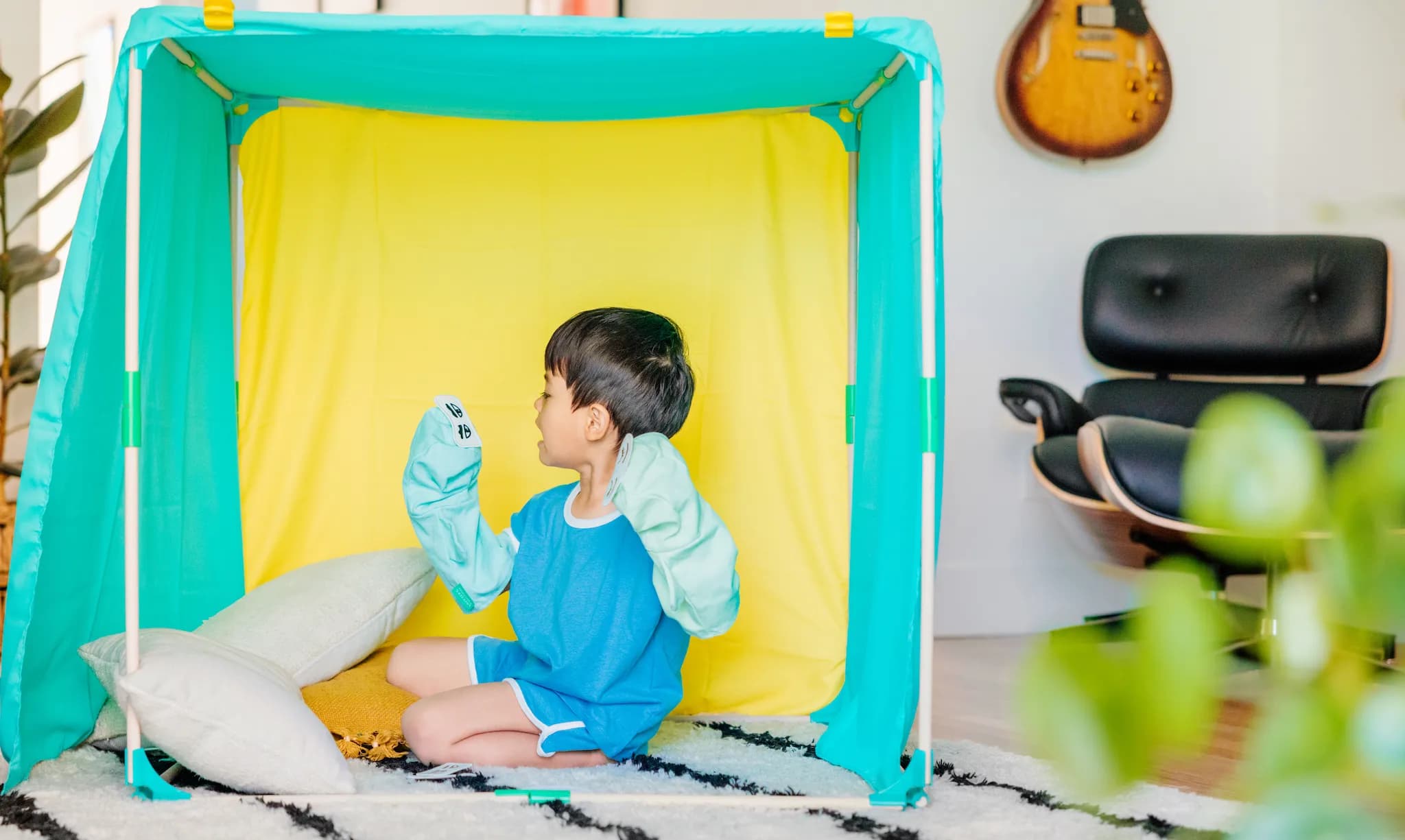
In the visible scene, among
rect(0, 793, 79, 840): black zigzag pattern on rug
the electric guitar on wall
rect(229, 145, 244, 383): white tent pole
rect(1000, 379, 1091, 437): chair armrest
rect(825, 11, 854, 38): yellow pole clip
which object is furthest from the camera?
the electric guitar on wall

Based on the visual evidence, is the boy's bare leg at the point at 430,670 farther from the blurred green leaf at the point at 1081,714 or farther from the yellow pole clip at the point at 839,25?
the blurred green leaf at the point at 1081,714

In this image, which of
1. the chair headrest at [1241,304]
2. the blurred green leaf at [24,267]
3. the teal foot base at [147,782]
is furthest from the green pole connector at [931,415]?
the blurred green leaf at [24,267]

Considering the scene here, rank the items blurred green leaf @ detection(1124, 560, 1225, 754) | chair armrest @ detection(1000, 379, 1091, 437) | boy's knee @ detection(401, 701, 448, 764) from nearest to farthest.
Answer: blurred green leaf @ detection(1124, 560, 1225, 754) → boy's knee @ detection(401, 701, 448, 764) → chair armrest @ detection(1000, 379, 1091, 437)

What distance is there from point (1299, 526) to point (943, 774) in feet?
4.52

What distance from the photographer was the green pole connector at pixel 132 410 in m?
1.30

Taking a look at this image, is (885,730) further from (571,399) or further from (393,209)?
(393,209)

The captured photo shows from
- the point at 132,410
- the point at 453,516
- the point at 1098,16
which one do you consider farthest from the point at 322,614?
the point at 1098,16

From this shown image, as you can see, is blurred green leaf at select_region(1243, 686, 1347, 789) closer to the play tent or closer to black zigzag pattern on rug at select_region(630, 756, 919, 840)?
black zigzag pattern on rug at select_region(630, 756, 919, 840)

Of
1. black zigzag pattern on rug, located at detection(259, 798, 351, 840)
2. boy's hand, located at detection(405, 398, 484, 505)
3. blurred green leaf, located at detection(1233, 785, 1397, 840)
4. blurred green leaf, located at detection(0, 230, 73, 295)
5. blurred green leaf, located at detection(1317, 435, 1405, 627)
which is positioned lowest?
black zigzag pattern on rug, located at detection(259, 798, 351, 840)

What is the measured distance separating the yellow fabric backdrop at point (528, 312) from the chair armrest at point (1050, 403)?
22.0 inches

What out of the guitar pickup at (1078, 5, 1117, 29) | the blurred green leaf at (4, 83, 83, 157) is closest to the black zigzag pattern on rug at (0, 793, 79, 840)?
the blurred green leaf at (4, 83, 83, 157)

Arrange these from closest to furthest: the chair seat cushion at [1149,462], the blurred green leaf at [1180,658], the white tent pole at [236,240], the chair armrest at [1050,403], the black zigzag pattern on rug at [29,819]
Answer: the blurred green leaf at [1180,658] < the black zigzag pattern on rug at [29,819] < the white tent pole at [236,240] < the chair seat cushion at [1149,462] < the chair armrest at [1050,403]

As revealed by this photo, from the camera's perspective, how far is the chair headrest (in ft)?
7.95

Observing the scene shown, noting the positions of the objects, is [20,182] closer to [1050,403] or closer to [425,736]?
[425,736]
